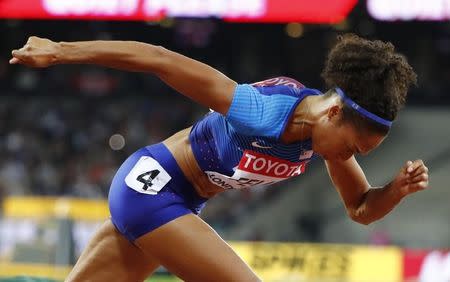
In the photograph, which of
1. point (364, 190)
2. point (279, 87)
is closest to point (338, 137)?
point (279, 87)

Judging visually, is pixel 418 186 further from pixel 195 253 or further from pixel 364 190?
pixel 195 253

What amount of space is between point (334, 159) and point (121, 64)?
111cm

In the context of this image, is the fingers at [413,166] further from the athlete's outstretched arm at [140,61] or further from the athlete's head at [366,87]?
the athlete's outstretched arm at [140,61]

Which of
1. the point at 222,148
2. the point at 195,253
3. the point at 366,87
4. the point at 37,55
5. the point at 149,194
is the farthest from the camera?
→ the point at 149,194

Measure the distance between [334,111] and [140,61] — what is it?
87cm

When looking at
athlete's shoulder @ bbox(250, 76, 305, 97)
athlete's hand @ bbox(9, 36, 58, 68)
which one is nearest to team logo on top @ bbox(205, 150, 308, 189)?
athlete's shoulder @ bbox(250, 76, 305, 97)

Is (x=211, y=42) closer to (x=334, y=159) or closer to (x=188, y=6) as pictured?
(x=188, y=6)

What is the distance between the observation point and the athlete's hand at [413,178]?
4.17 m

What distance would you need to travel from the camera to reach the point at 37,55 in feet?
12.4

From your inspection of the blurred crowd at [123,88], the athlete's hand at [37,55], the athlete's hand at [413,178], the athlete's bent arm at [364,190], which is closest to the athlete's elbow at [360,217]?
the athlete's bent arm at [364,190]

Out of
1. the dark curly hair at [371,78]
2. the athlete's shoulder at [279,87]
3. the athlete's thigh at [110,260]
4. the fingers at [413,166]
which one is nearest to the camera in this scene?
the dark curly hair at [371,78]

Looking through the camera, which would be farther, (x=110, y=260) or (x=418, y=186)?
(x=110, y=260)

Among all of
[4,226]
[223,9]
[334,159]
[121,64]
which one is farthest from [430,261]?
[121,64]

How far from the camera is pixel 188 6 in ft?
42.2
